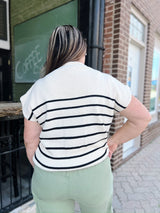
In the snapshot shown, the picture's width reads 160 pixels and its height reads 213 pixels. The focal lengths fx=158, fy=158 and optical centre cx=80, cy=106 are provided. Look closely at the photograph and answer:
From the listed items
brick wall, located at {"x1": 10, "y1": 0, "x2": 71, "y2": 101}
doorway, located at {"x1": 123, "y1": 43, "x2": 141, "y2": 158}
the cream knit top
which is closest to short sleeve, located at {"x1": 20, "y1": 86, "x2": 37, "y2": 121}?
the cream knit top

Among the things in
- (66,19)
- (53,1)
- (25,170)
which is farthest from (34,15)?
(25,170)

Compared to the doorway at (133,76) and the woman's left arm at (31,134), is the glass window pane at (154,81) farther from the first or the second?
the woman's left arm at (31,134)

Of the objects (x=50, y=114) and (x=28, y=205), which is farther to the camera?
(x=28, y=205)

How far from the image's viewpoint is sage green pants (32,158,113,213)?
34.8 inches

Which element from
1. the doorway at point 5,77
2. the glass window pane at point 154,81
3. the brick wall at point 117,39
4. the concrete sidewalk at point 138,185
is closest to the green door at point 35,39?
the doorway at point 5,77

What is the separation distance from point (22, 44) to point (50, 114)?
333 cm

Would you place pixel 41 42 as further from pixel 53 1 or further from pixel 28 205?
pixel 28 205

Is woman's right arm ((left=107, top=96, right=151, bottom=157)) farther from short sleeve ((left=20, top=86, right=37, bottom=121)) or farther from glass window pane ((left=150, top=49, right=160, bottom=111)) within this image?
glass window pane ((left=150, top=49, right=160, bottom=111))

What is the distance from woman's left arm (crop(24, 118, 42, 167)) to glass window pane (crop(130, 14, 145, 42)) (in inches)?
122

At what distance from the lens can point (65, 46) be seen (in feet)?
2.85

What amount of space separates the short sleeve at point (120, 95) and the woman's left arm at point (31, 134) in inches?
19.7

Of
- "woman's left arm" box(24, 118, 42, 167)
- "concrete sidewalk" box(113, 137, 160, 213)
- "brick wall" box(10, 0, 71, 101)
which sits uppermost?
"brick wall" box(10, 0, 71, 101)

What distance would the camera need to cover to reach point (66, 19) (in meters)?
2.68

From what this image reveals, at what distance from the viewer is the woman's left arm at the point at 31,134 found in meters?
0.96
